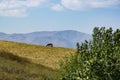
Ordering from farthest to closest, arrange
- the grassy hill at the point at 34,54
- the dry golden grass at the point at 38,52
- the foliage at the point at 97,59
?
the dry golden grass at the point at 38,52, the grassy hill at the point at 34,54, the foliage at the point at 97,59

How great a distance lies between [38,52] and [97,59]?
59392 mm

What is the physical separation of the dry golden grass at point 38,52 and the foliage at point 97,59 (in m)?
46.8

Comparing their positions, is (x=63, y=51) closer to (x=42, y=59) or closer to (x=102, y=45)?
(x=42, y=59)

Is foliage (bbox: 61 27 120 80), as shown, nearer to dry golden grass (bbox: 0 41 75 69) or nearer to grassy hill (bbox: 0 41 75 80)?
grassy hill (bbox: 0 41 75 80)

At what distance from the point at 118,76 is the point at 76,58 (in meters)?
3.94

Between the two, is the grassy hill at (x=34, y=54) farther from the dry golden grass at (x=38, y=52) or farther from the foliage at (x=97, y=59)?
the foliage at (x=97, y=59)

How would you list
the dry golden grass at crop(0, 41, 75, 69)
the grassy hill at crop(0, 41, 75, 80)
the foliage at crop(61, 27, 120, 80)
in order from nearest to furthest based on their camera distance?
1. the foliage at crop(61, 27, 120, 80)
2. the grassy hill at crop(0, 41, 75, 80)
3. the dry golden grass at crop(0, 41, 75, 69)

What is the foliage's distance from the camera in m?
17.8

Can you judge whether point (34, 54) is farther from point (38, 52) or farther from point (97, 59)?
point (97, 59)

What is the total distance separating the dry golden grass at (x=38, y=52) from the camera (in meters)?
70.9

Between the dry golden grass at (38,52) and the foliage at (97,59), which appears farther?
the dry golden grass at (38,52)

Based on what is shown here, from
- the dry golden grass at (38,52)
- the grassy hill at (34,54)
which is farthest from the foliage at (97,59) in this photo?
the dry golden grass at (38,52)

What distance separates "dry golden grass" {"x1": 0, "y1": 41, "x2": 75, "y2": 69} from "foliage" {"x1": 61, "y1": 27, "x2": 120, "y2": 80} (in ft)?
154

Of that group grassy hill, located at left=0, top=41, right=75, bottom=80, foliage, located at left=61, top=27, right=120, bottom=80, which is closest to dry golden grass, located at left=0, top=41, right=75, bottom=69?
grassy hill, located at left=0, top=41, right=75, bottom=80
